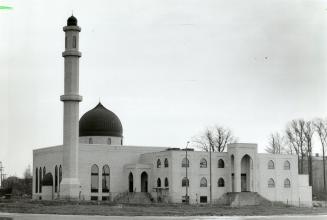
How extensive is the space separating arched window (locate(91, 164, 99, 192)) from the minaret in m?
6.86

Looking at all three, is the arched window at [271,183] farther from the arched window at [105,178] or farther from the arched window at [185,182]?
the arched window at [105,178]

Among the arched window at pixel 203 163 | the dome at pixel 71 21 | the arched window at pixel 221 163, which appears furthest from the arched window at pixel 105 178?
the dome at pixel 71 21

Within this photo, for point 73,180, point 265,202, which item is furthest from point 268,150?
point 73,180

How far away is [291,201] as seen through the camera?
9444 centimetres

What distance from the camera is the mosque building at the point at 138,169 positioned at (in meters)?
84.1

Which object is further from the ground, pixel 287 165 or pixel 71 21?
pixel 71 21

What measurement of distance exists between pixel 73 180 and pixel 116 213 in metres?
31.0

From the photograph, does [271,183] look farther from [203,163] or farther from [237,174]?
[203,163]

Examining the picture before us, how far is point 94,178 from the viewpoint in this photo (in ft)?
301

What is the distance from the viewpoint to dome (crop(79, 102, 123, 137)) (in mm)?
97000

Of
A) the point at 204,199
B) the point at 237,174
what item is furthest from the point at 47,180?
the point at 237,174

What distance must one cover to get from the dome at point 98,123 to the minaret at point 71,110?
1262 cm

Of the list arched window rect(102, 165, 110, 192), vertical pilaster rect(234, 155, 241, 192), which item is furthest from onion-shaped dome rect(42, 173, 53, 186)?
vertical pilaster rect(234, 155, 241, 192)

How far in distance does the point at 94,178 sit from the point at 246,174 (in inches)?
876
